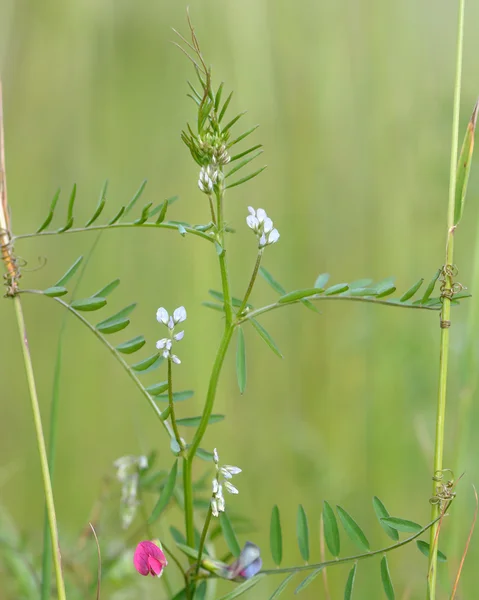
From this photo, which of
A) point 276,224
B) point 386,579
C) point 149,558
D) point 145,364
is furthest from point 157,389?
point 276,224

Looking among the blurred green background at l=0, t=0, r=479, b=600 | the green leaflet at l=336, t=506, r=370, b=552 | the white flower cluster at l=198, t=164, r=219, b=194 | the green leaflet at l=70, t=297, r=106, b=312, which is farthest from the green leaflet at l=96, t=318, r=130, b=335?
the blurred green background at l=0, t=0, r=479, b=600

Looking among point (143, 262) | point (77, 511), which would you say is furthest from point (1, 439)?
point (143, 262)

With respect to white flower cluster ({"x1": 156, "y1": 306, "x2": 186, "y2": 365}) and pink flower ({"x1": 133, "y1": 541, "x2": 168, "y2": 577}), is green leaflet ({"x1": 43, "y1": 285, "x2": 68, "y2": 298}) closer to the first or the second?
white flower cluster ({"x1": 156, "y1": 306, "x2": 186, "y2": 365})

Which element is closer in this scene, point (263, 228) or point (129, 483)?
point (263, 228)

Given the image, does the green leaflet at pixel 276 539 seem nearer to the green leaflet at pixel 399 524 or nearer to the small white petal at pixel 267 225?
the green leaflet at pixel 399 524

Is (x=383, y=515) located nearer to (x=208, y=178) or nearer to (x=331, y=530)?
(x=331, y=530)
